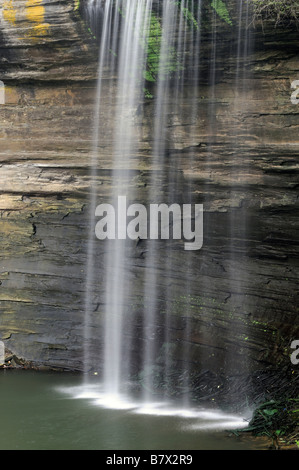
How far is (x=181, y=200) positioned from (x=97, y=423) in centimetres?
280

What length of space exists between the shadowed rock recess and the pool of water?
80 centimetres

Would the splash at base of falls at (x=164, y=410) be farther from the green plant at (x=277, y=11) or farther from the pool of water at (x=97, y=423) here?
the green plant at (x=277, y=11)

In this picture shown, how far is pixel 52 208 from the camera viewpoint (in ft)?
23.5

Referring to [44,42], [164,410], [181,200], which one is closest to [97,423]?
[164,410]

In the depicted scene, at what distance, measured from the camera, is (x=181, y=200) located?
6.64 m

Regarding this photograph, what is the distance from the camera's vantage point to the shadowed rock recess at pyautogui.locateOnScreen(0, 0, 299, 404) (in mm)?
6160

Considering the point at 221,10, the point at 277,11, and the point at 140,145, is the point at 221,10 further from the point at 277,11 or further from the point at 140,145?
the point at 140,145

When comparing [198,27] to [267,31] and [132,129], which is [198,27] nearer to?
[267,31]

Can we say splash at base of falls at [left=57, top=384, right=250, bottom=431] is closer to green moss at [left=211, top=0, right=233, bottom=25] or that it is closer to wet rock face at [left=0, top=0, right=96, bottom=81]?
wet rock face at [left=0, top=0, right=96, bottom=81]

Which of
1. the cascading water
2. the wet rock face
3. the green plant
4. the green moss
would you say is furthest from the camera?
the wet rock face

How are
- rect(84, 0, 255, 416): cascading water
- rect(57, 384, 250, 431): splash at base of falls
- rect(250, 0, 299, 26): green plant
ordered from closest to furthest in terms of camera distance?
rect(57, 384, 250, 431): splash at base of falls, rect(250, 0, 299, 26): green plant, rect(84, 0, 255, 416): cascading water

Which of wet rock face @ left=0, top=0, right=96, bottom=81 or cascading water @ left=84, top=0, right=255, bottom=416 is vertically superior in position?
wet rock face @ left=0, top=0, right=96, bottom=81

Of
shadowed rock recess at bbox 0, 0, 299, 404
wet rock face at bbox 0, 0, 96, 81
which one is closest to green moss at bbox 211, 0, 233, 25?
shadowed rock recess at bbox 0, 0, 299, 404

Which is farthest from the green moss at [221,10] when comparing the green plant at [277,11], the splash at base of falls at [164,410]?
the splash at base of falls at [164,410]
